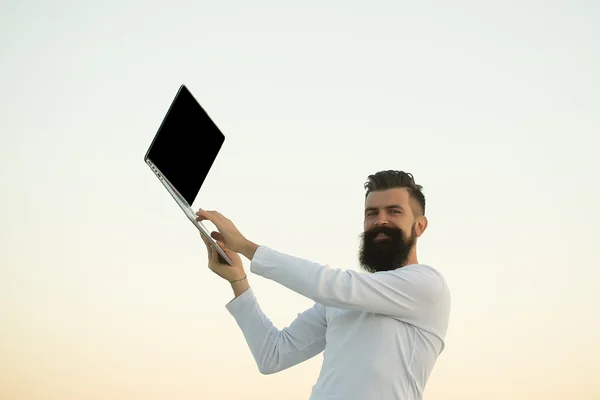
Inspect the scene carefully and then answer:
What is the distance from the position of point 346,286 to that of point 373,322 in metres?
0.34

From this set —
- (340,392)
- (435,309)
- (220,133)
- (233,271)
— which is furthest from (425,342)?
(220,133)

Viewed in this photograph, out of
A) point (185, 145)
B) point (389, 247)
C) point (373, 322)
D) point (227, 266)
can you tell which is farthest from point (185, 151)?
point (373, 322)

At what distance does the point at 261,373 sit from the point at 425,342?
4.79 ft

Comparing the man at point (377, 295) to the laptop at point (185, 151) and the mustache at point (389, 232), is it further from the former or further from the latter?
the laptop at point (185, 151)

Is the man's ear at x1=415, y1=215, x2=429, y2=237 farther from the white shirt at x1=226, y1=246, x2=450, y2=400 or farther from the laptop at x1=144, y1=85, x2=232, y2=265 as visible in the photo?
the laptop at x1=144, y1=85, x2=232, y2=265

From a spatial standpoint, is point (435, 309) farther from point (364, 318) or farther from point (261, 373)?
point (261, 373)

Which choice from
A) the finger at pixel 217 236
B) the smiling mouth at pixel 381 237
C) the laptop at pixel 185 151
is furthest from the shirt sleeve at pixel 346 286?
the laptop at pixel 185 151

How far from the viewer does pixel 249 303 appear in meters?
5.67

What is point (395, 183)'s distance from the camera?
Result: 5418mm

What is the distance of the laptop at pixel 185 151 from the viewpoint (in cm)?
483

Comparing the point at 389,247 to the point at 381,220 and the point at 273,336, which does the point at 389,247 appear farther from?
the point at 273,336

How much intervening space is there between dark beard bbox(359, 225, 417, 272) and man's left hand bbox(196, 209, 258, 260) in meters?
0.96

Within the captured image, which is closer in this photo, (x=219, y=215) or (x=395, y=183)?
(x=219, y=215)

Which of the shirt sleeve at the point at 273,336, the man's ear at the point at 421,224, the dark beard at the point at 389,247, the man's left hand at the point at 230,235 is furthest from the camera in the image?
the shirt sleeve at the point at 273,336
